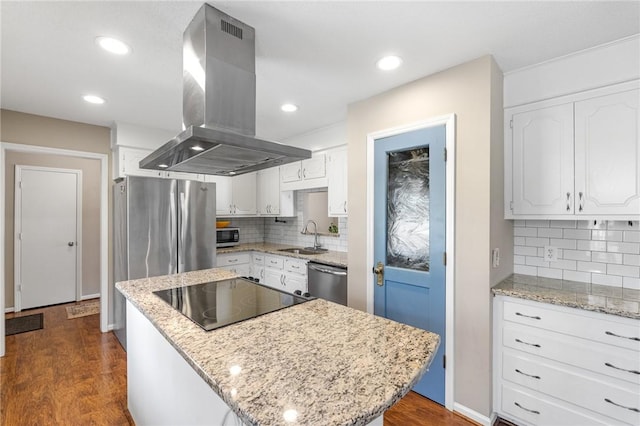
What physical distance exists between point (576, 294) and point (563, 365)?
43cm

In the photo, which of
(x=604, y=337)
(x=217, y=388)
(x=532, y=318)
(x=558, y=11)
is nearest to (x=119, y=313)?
(x=217, y=388)

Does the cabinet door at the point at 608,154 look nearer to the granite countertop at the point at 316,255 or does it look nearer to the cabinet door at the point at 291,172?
the granite countertop at the point at 316,255

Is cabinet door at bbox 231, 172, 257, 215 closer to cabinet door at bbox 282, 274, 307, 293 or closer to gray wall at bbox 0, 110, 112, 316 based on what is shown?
cabinet door at bbox 282, 274, 307, 293

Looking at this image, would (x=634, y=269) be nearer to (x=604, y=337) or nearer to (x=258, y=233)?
(x=604, y=337)

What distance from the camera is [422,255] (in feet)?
7.46

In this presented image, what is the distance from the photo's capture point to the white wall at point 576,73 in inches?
69.9

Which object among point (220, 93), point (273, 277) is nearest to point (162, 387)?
point (220, 93)

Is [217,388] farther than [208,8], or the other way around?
[208,8]

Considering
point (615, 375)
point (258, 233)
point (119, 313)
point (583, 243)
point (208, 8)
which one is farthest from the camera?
point (258, 233)

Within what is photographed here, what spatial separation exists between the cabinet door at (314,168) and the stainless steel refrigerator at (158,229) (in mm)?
1157

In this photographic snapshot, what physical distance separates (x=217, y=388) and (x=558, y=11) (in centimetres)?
227

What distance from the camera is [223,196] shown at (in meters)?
4.27

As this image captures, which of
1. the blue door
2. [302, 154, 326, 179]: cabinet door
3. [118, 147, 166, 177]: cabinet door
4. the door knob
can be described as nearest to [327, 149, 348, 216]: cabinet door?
[302, 154, 326, 179]: cabinet door

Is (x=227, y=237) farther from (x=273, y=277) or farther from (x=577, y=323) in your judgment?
(x=577, y=323)
